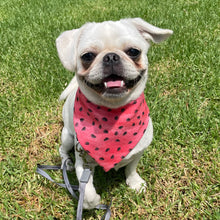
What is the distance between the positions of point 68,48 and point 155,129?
4.48ft

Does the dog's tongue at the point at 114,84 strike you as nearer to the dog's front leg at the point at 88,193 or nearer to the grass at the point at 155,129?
the dog's front leg at the point at 88,193


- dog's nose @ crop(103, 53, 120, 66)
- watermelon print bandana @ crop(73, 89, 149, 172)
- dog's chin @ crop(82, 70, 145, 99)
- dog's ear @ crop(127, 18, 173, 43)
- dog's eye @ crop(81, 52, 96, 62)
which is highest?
dog's ear @ crop(127, 18, 173, 43)

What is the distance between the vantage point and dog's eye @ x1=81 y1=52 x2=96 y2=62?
62.3 inches

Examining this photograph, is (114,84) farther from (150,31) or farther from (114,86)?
(150,31)

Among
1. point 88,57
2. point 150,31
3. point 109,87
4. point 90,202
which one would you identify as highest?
point 150,31

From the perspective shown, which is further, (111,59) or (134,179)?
(134,179)

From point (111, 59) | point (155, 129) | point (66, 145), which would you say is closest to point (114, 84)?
point (111, 59)

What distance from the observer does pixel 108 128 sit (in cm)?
175

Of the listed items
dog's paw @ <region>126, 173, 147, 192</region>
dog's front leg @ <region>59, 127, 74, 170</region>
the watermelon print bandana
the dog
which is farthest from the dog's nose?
dog's paw @ <region>126, 173, 147, 192</region>

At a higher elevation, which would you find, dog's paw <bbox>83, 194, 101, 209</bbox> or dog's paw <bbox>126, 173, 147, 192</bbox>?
dog's paw <bbox>83, 194, 101, 209</bbox>

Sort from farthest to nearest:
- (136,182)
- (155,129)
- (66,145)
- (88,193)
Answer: (155,129) → (66,145) → (136,182) → (88,193)

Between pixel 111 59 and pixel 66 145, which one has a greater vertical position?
pixel 111 59

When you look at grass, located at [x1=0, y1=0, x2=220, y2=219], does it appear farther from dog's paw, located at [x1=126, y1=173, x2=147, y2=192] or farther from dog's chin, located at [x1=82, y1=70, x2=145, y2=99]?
dog's chin, located at [x1=82, y1=70, x2=145, y2=99]

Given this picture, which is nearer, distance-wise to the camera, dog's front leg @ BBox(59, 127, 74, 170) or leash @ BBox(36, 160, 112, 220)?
leash @ BBox(36, 160, 112, 220)
